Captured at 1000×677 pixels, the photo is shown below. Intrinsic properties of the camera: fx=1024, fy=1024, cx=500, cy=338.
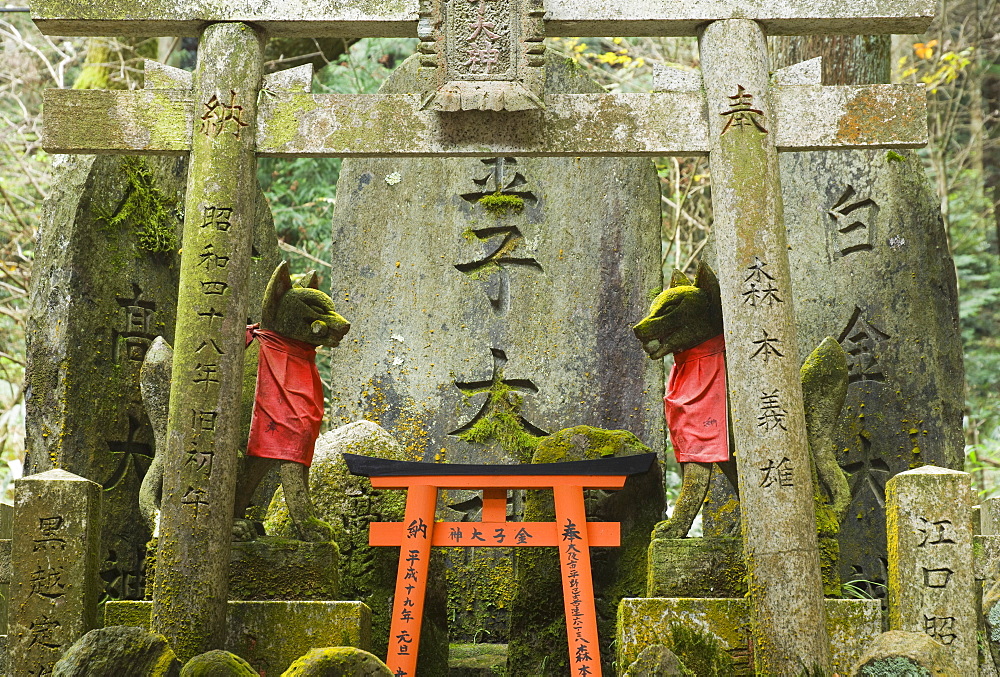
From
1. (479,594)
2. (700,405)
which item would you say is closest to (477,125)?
(700,405)

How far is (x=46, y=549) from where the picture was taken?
479 centimetres

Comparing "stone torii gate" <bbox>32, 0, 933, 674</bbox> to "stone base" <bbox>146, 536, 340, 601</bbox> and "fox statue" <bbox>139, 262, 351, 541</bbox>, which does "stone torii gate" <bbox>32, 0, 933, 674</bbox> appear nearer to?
"fox statue" <bbox>139, 262, 351, 541</bbox>

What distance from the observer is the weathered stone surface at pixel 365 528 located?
5.81 metres

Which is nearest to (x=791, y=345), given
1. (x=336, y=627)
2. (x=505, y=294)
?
(x=336, y=627)

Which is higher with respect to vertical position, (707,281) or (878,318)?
(878,318)

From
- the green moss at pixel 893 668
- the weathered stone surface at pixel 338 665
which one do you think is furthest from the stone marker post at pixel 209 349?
the green moss at pixel 893 668

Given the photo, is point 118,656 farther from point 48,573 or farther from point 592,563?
point 592,563

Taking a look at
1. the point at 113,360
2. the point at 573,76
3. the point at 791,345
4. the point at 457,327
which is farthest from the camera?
the point at 573,76

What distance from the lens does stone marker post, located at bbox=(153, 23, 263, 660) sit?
485cm

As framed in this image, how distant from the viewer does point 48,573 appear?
4.77 metres

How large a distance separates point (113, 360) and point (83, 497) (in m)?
1.91

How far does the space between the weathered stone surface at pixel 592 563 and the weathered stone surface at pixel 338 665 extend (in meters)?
1.67

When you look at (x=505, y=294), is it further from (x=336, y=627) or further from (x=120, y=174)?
(x=336, y=627)

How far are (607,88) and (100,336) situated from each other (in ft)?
26.5
